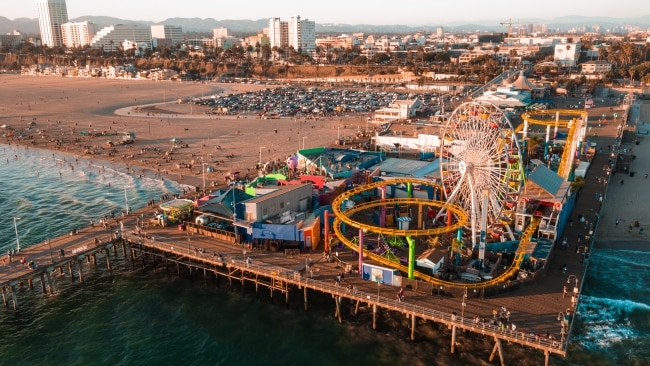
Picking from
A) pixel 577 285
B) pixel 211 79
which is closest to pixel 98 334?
pixel 577 285

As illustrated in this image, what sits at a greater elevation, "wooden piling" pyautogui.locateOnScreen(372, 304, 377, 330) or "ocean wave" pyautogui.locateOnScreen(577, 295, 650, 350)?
"wooden piling" pyautogui.locateOnScreen(372, 304, 377, 330)

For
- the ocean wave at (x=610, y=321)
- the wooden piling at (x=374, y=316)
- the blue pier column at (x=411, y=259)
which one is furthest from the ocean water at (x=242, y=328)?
the blue pier column at (x=411, y=259)

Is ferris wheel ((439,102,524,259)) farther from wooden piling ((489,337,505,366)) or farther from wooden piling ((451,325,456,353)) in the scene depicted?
wooden piling ((489,337,505,366))

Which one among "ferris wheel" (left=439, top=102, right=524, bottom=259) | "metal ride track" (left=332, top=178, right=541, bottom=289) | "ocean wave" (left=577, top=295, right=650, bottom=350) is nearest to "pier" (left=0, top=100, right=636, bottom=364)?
"metal ride track" (left=332, top=178, right=541, bottom=289)

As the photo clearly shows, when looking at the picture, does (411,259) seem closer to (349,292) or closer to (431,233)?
(431,233)

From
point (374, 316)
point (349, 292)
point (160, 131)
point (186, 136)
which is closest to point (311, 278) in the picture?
point (349, 292)

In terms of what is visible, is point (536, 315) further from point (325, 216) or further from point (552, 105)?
point (552, 105)

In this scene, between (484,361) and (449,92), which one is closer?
(484,361)
